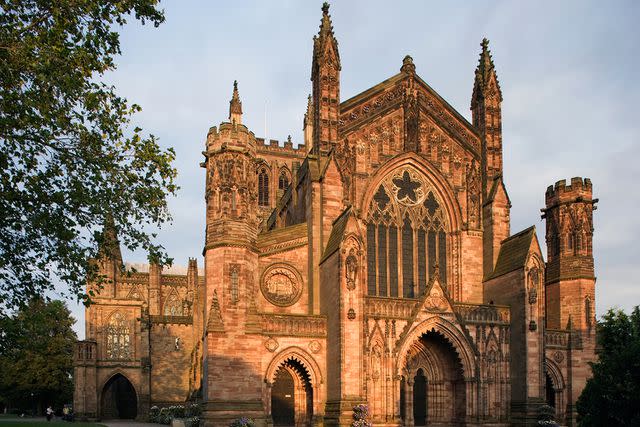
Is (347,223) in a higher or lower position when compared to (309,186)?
lower

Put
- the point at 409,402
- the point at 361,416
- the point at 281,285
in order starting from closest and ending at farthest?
1. the point at 361,416
2. the point at 281,285
3. the point at 409,402

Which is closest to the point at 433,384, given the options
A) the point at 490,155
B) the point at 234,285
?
the point at 234,285

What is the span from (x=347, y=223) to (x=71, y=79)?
58.0 ft

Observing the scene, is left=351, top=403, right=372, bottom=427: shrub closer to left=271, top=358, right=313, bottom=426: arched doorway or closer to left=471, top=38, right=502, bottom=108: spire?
left=271, top=358, right=313, bottom=426: arched doorway

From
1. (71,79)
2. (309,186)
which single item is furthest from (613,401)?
(71,79)

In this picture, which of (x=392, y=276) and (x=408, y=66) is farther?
(x=408, y=66)

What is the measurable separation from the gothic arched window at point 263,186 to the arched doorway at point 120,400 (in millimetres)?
21056

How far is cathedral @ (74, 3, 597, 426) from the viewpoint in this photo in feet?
99.7

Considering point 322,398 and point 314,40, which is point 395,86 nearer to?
point 314,40

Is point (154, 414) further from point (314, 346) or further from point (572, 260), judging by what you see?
point (572, 260)

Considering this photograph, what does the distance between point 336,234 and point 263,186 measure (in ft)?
125

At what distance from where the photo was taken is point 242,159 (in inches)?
1281

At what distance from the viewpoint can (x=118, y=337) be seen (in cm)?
5519

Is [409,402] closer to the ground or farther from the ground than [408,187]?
closer to the ground
